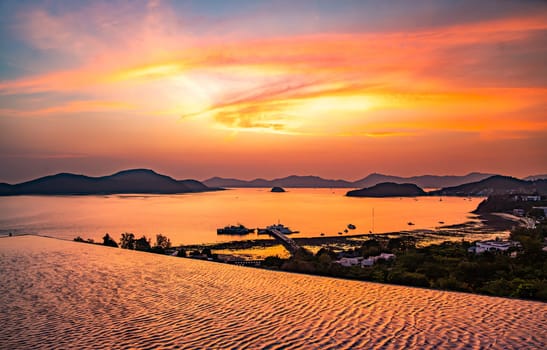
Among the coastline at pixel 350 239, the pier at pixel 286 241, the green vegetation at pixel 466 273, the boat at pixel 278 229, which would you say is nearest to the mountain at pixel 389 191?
the coastline at pixel 350 239

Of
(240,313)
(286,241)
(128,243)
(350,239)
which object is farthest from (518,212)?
(240,313)

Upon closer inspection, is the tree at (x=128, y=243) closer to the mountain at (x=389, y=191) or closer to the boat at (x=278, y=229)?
the boat at (x=278, y=229)

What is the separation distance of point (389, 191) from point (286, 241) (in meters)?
94.7

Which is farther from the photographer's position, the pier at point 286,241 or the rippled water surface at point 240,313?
the pier at point 286,241

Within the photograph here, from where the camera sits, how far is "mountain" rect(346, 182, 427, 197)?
385 ft

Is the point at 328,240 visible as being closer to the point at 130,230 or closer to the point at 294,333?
the point at 130,230

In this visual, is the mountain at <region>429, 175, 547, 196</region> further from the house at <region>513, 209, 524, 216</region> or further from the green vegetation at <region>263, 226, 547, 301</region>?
the green vegetation at <region>263, 226, 547, 301</region>

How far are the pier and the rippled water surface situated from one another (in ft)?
56.2

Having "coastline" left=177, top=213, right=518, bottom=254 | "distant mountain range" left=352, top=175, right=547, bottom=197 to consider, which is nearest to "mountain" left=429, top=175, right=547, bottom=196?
"distant mountain range" left=352, top=175, right=547, bottom=197

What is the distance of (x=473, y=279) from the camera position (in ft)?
36.1

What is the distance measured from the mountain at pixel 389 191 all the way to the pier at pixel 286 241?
84.1 metres

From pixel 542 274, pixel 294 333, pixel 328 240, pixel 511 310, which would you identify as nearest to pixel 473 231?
pixel 328 240

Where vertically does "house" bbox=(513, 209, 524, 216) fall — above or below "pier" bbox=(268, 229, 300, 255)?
above

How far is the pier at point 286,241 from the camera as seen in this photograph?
26.7 metres
